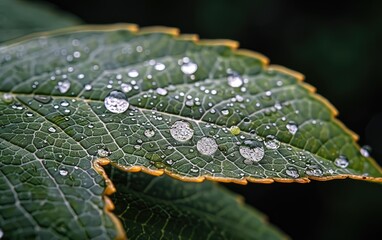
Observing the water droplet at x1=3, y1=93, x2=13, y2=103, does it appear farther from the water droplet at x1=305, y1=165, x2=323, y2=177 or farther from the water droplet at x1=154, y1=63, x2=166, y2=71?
the water droplet at x1=305, y1=165, x2=323, y2=177

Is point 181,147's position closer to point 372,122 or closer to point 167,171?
point 167,171

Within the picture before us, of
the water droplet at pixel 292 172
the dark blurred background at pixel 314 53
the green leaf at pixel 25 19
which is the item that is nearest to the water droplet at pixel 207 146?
the water droplet at pixel 292 172

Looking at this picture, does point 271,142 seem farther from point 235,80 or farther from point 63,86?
point 63,86

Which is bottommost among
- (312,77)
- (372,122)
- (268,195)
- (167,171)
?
(268,195)

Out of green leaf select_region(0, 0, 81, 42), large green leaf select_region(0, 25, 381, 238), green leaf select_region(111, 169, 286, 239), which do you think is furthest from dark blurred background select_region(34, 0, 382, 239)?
large green leaf select_region(0, 25, 381, 238)

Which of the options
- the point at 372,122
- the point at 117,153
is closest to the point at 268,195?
the point at 372,122

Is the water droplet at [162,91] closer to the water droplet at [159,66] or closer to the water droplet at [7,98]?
the water droplet at [159,66]

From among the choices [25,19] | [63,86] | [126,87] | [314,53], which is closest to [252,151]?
[126,87]
